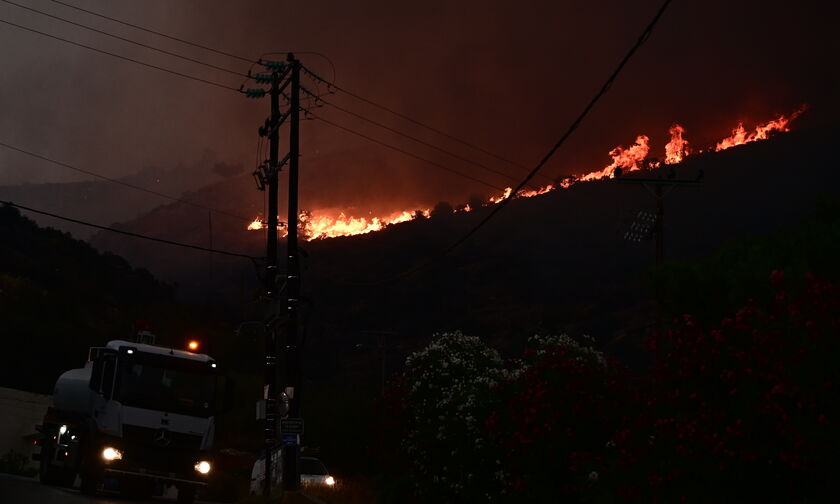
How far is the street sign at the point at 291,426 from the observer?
29703mm

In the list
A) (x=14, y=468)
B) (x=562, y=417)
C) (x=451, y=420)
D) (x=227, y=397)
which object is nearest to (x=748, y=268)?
(x=562, y=417)

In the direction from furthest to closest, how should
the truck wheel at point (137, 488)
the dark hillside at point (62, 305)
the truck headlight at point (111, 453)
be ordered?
the dark hillside at point (62, 305) < the truck wheel at point (137, 488) < the truck headlight at point (111, 453)

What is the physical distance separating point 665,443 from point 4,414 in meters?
47.9

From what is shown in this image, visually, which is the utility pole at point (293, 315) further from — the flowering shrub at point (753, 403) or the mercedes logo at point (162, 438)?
the flowering shrub at point (753, 403)

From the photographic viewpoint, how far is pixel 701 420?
13289 mm

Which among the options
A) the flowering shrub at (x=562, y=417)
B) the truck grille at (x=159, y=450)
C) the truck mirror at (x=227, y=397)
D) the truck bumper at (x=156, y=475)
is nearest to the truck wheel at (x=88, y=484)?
the truck bumper at (x=156, y=475)

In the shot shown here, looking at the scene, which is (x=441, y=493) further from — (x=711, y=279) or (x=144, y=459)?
(x=711, y=279)

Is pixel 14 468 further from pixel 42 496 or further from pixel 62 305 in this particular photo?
pixel 62 305

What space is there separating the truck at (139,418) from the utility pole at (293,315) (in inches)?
113

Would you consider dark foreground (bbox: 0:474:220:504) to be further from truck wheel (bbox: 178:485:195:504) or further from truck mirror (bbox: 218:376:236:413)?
truck mirror (bbox: 218:376:236:413)

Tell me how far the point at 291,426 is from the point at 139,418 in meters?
5.24

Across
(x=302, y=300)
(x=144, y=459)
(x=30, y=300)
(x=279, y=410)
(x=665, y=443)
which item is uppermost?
(x=30, y=300)

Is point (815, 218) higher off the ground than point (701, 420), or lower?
higher

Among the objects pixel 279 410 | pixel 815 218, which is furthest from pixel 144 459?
pixel 815 218
